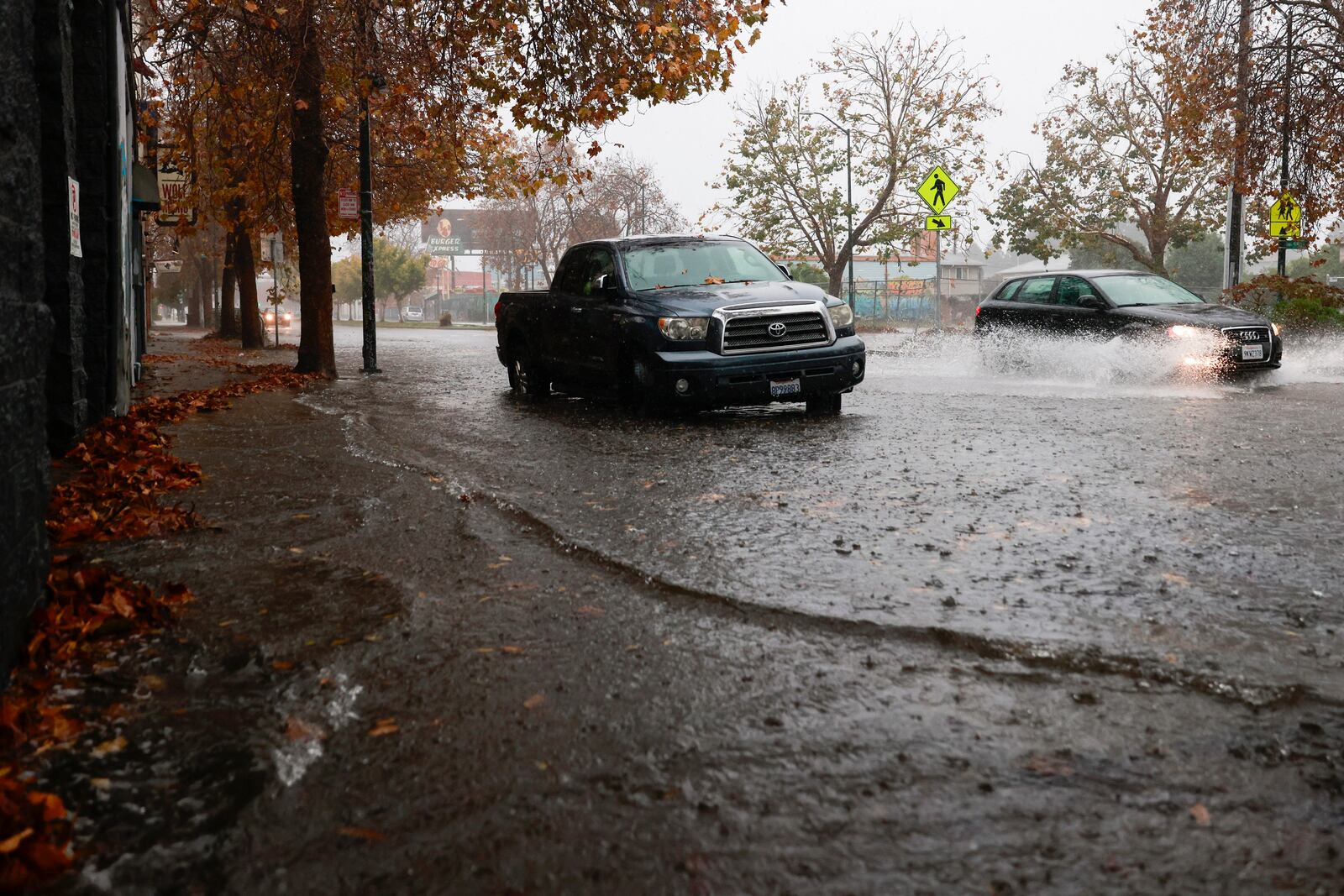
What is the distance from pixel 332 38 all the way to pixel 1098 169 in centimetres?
3358

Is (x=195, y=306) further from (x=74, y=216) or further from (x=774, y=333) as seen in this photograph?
(x=74, y=216)

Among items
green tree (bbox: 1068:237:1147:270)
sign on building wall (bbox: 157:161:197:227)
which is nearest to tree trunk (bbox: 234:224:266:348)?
sign on building wall (bbox: 157:161:197:227)

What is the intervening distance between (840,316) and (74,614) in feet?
29.0

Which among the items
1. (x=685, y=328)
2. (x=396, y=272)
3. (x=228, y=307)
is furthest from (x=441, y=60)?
(x=396, y=272)

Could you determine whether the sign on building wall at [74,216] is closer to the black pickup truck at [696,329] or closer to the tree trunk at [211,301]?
the black pickup truck at [696,329]

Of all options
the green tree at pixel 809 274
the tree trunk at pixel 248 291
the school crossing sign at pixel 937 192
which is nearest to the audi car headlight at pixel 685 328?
the school crossing sign at pixel 937 192

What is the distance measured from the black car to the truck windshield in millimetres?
5313

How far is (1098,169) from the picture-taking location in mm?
45031

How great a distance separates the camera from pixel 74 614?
14.0ft

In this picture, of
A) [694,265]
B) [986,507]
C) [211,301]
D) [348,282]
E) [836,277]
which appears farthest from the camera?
[348,282]

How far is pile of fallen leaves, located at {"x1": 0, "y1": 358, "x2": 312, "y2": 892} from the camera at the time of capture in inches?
104

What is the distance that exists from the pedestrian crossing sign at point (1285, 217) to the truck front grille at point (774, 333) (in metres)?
15.2

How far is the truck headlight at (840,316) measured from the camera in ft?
→ 39.4

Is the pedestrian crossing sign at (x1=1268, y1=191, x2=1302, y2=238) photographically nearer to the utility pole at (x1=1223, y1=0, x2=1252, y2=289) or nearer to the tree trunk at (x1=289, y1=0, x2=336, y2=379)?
the utility pole at (x1=1223, y1=0, x2=1252, y2=289)
